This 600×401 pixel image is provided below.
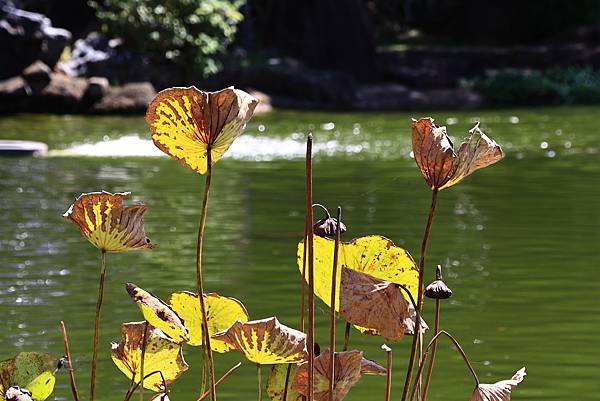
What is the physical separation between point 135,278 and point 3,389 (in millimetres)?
5727

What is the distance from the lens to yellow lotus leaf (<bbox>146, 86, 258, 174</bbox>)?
8.02 ft

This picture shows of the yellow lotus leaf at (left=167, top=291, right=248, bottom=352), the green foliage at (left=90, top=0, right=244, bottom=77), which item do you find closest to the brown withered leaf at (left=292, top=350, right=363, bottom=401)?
the yellow lotus leaf at (left=167, top=291, right=248, bottom=352)

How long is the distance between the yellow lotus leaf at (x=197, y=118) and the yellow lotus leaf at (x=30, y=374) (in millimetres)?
488

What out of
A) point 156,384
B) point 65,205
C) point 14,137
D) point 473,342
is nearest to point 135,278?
point 473,342

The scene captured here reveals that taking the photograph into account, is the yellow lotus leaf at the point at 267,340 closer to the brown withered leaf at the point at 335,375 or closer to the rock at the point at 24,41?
the brown withered leaf at the point at 335,375

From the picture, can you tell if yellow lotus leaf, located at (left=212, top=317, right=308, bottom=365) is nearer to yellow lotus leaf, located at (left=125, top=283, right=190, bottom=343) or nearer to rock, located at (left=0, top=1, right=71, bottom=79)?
yellow lotus leaf, located at (left=125, top=283, right=190, bottom=343)

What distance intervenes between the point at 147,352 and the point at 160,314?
11.2 inches

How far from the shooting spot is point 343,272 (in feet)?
8.50

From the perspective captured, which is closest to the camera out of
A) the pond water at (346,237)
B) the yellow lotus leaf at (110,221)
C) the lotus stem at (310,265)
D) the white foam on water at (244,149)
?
the lotus stem at (310,265)

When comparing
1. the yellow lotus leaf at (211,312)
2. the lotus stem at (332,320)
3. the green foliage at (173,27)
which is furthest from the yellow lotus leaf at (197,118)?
the green foliage at (173,27)

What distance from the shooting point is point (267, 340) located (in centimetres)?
251

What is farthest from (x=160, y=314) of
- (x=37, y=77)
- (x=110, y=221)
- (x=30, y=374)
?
(x=37, y=77)

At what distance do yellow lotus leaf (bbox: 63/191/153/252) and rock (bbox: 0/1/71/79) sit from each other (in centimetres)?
2275

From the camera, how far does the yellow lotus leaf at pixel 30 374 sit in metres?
2.68
